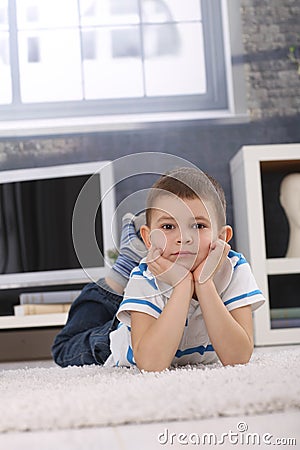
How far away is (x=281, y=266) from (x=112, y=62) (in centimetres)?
128

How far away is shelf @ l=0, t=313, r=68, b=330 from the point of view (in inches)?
119

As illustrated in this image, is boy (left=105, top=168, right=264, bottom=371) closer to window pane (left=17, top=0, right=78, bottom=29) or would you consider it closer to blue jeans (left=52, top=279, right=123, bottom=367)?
blue jeans (left=52, top=279, right=123, bottom=367)

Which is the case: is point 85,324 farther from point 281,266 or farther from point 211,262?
point 281,266

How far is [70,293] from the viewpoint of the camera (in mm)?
3162

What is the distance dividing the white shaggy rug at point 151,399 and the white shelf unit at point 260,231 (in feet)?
6.34

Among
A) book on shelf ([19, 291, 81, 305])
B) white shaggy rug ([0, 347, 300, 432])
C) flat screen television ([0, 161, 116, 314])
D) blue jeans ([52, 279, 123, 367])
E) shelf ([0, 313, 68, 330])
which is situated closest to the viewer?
white shaggy rug ([0, 347, 300, 432])

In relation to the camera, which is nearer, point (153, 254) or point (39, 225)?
point (153, 254)

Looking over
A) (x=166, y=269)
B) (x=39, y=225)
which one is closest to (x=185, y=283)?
(x=166, y=269)

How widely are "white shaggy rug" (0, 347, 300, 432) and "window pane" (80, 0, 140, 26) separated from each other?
108 inches

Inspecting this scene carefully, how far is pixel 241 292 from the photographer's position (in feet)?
4.68

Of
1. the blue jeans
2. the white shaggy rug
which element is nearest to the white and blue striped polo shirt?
the white shaggy rug

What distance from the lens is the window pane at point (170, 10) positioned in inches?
144

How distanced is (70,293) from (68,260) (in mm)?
170

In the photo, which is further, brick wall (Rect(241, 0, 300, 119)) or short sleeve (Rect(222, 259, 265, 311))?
brick wall (Rect(241, 0, 300, 119))
